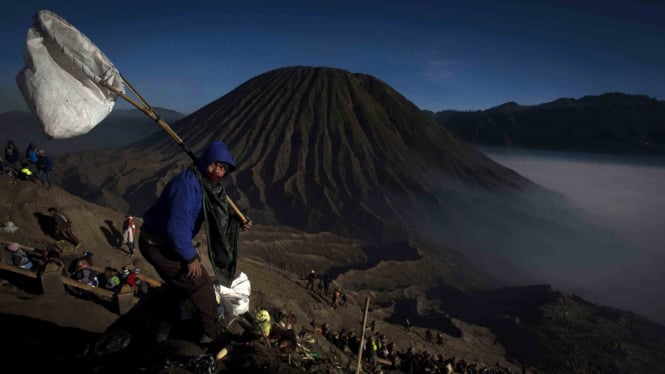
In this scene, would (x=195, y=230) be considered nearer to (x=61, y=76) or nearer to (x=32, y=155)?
(x=61, y=76)

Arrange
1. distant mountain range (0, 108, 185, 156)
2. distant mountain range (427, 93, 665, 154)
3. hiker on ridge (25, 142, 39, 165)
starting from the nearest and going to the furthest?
hiker on ridge (25, 142, 39, 165), distant mountain range (0, 108, 185, 156), distant mountain range (427, 93, 665, 154)

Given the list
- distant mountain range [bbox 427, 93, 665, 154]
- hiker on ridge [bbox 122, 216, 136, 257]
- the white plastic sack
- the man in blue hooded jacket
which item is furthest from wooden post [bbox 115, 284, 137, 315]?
distant mountain range [bbox 427, 93, 665, 154]

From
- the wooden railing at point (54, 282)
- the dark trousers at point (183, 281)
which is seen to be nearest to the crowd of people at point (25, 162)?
the wooden railing at point (54, 282)

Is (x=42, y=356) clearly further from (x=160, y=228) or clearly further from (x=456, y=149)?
(x=456, y=149)

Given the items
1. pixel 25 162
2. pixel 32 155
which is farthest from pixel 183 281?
pixel 25 162

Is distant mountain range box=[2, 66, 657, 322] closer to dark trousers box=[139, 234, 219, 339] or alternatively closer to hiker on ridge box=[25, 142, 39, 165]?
hiker on ridge box=[25, 142, 39, 165]

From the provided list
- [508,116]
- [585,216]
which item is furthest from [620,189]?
[508,116]
